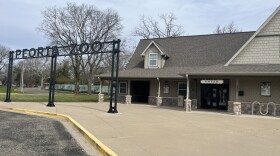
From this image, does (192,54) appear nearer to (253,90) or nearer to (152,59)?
(152,59)

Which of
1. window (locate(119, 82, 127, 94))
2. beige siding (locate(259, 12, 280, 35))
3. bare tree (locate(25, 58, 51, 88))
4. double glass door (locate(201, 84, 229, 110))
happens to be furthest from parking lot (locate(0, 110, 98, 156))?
bare tree (locate(25, 58, 51, 88))

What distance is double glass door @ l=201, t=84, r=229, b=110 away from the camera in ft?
92.6

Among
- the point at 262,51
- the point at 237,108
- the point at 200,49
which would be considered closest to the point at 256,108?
the point at 237,108

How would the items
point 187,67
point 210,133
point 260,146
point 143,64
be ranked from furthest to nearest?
1. point 143,64
2. point 187,67
3. point 210,133
4. point 260,146

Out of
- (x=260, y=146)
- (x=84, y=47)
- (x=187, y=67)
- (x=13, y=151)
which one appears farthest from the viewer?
(x=187, y=67)

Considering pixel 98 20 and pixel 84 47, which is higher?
pixel 98 20

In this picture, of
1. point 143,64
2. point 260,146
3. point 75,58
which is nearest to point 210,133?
point 260,146

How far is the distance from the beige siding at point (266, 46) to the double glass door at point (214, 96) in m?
4.10

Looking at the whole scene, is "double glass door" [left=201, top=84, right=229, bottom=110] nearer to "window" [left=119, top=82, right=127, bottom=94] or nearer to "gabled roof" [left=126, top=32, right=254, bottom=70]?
"gabled roof" [left=126, top=32, right=254, bottom=70]

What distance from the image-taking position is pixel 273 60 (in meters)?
23.9

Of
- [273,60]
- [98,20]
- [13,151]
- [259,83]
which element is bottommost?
[13,151]

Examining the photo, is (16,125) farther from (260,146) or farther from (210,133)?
(260,146)

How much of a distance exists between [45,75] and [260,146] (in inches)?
4010

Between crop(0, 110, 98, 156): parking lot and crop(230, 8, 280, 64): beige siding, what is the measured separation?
49.3 feet
